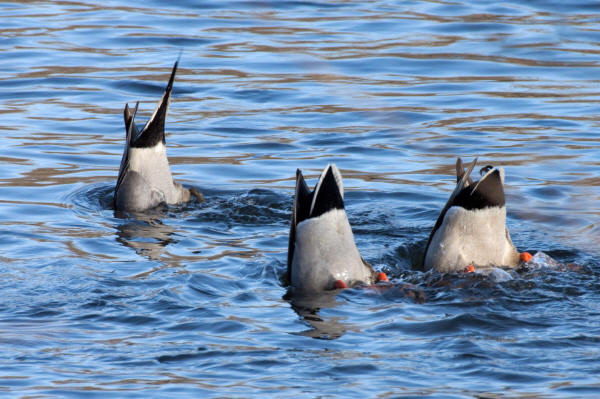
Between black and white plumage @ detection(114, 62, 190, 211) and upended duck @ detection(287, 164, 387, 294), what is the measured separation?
259 centimetres

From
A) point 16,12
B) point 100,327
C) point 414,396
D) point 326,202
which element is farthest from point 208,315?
point 16,12

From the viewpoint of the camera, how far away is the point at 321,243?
644 cm

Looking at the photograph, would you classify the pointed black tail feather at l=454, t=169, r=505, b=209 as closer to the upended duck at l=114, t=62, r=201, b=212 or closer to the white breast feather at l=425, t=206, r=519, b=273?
the white breast feather at l=425, t=206, r=519, b=273

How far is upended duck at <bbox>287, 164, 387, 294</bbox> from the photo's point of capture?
6355mm

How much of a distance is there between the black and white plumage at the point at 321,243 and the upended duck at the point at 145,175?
2.59 m

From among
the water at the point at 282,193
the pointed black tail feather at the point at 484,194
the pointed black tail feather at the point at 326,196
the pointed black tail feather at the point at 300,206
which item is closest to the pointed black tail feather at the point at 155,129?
the water at the point at 282,193

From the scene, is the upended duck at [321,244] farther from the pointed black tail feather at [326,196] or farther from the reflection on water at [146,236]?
the reflection on water at [146,236]

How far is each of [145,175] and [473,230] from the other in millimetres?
3252

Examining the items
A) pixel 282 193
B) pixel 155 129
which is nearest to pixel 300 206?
pixel 282 193

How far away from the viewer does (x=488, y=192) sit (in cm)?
659

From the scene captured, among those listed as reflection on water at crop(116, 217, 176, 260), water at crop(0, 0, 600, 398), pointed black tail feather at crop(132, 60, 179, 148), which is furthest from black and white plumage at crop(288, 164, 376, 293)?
pointed black tail feather at crop(132, 60, 179, 148)

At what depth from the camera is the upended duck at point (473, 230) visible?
662cm

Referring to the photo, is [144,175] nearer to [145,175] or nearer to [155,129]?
[145,175]

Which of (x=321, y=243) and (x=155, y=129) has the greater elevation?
(x=155, y=129)
